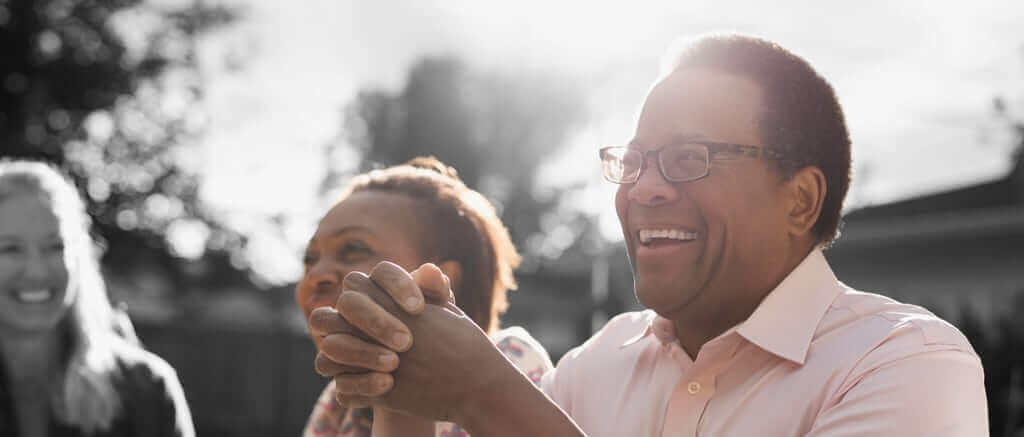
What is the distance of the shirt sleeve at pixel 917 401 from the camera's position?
143 centimetres

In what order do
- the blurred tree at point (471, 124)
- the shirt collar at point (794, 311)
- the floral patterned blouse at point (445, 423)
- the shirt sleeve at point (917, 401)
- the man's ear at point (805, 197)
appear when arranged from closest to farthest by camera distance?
the shirt sleeve at point (917, 401), the shirt collar at point (794, 311), the man's ear at point (805, 197), the floral patterned blouse at point (445, 423), the blurred tree at point (471, 124)

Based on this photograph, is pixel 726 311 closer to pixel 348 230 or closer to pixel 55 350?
pixel 348 230

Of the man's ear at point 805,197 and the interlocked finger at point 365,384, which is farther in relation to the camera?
the man's ear at point 805,197

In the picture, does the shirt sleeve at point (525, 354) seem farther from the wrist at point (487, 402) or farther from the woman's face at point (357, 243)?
the wrist at point (487, 402)

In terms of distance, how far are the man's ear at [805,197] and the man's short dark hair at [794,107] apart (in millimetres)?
16

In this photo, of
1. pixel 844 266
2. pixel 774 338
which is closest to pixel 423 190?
pixel 774 338

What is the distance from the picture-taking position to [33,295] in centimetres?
285

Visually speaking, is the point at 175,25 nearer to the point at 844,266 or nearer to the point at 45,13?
the point at 45,13

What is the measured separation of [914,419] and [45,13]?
619 inches

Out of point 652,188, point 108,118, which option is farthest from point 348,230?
point 108,118

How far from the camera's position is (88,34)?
1495 cm

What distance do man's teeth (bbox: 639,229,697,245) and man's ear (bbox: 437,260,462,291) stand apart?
806 mm

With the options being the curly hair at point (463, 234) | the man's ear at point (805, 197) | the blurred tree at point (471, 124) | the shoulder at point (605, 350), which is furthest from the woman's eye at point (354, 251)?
the blurred tree at point (471, 124)

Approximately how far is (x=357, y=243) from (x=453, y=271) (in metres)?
0.25
